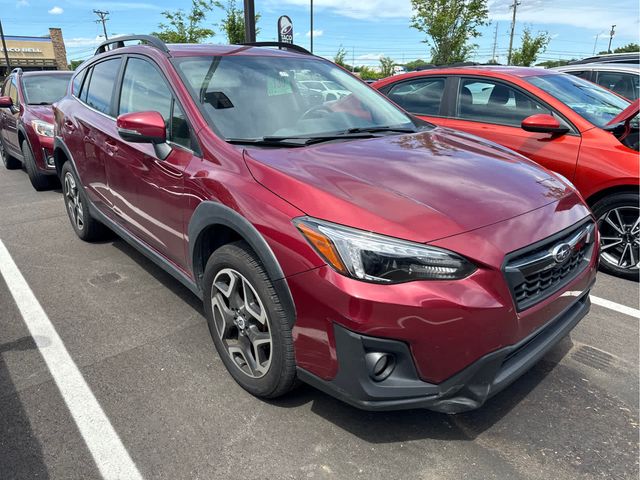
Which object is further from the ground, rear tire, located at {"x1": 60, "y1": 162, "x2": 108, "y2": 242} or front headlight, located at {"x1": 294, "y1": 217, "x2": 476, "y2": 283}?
front headlight, located at {"x1": 294, "y1": 217, "x2": 476, "y2": 283}

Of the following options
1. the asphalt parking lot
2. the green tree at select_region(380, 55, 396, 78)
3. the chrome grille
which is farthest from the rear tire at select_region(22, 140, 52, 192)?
the green tree at select_region(380, 55, 396, 78)

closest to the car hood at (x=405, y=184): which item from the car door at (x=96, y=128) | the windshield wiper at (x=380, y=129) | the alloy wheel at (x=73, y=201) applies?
the windshield wiper at (x=380, y=129)

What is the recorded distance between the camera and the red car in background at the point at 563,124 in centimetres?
380

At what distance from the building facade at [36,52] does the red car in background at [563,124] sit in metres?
55.8

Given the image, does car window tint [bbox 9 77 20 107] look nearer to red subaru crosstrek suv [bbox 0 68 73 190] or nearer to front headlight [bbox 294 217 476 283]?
red subaru crosstrek suv [bbox 0 68 73 190]

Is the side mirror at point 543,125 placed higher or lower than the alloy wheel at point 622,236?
higher

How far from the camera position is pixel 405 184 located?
213 cm

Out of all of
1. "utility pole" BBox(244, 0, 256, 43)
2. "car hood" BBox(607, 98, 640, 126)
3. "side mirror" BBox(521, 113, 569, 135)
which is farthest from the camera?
"utility pole" BBox(244, 0, 256, 43)

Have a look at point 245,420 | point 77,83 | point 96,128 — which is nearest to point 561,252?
point 245,420

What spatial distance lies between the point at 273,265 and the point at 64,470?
1.22 metres

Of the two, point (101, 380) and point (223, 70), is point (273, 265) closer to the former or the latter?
point (101, 380)

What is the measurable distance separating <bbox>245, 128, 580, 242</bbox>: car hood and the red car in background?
60.9 inches

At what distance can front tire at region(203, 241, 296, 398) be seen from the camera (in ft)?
6.77

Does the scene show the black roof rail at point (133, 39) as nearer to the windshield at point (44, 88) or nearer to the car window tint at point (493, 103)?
the car window tint at point (493, 103)
